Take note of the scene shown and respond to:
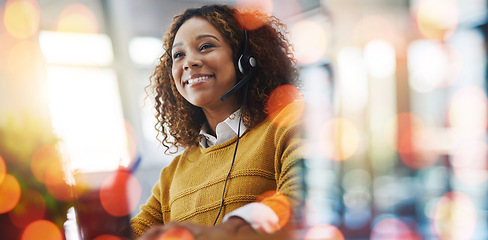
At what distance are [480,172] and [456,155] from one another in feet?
0.96

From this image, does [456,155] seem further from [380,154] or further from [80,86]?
[80,86]

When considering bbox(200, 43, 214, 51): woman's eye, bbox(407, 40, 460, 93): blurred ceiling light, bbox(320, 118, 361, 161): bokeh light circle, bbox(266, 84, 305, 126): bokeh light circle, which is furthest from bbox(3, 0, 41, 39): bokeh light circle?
bbox(407, 40, 460, 93): blurred ceiling light

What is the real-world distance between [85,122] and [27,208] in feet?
1.95

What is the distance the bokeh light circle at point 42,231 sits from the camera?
55 cm

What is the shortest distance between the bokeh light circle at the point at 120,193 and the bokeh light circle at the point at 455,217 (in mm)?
3392

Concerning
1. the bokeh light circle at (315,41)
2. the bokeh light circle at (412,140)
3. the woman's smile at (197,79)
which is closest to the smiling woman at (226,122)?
the woman's smile at (197,79)

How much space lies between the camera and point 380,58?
4.01 metres

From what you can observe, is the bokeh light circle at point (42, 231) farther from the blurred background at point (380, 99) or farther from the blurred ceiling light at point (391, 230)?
the blurred ceiling light at point (391, 230)

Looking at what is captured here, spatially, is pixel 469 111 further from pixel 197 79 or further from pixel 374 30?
pixel 197 79

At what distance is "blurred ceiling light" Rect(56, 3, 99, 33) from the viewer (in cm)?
177

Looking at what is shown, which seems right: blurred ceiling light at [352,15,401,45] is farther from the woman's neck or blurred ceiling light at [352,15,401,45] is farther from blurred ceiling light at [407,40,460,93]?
the woman's neck

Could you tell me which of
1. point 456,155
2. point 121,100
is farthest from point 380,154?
point 121,100

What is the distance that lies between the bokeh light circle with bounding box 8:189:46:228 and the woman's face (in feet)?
1.13

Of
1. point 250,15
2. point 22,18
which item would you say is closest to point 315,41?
point 250,15
